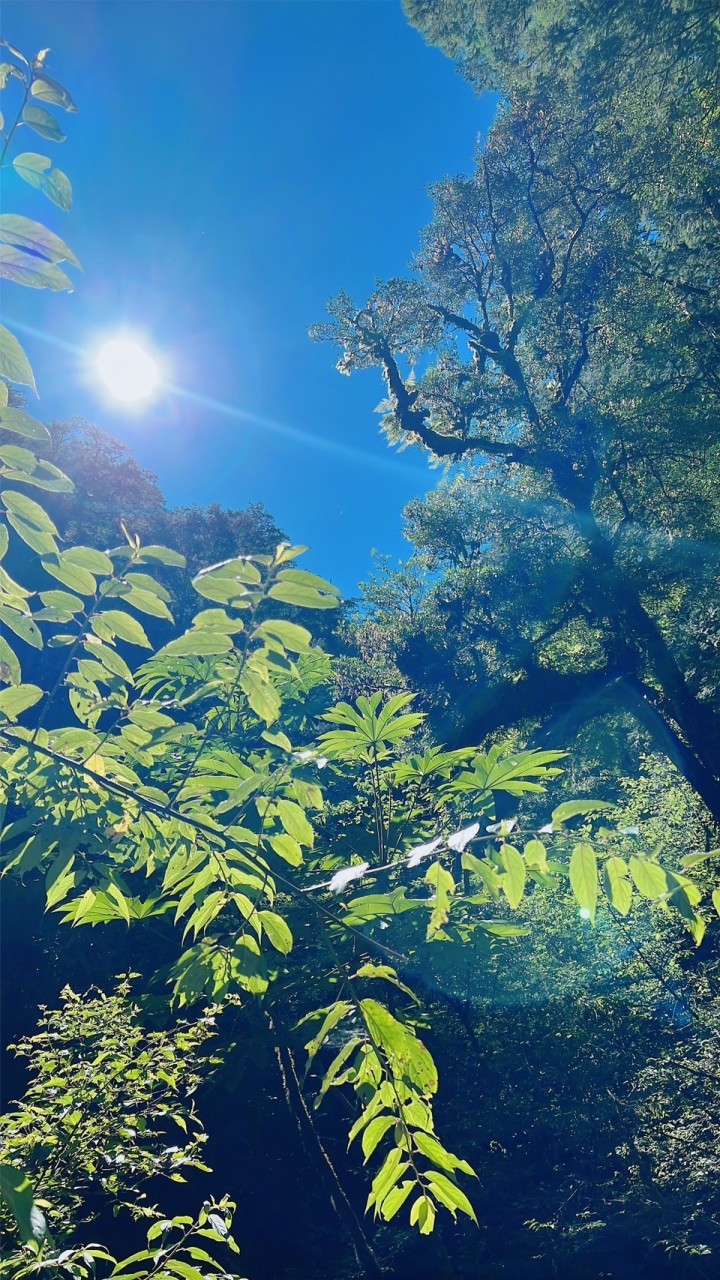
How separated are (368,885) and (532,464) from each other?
12.0m

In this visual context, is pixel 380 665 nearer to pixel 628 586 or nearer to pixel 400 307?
pixel 628 586

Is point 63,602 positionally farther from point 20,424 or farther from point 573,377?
point 573,377

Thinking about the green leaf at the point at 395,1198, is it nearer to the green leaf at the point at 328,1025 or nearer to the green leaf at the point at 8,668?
the green leaf at the point at 328,1025

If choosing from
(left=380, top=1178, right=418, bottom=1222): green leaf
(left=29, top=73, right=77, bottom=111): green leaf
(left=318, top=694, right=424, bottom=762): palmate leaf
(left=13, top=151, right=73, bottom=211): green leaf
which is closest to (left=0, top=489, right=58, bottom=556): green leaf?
(left=13, top=151, right=73, bottom=211): green leaf

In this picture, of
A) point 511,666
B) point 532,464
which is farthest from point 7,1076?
point 532,464

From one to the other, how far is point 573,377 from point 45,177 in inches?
517

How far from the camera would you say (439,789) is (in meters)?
1.78

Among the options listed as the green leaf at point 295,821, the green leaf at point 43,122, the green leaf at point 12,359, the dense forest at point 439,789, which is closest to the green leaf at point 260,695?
the dense forest at point 439,789

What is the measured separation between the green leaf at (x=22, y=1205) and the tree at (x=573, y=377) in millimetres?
10634

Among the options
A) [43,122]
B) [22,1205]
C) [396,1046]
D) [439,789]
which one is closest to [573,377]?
[439,789]

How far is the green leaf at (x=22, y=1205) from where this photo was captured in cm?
65

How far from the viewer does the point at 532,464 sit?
1241 cm

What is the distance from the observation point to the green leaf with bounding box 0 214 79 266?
91cm

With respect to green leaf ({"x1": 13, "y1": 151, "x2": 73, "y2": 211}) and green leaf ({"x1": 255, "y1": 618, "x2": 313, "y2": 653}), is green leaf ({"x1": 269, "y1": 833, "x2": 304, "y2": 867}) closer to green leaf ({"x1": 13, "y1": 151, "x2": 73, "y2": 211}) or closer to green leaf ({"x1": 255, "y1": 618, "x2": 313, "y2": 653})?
green leaf ({"x1": 255, "y1": 618, "x2": 313, "y2": 653})
